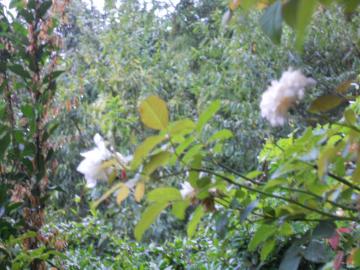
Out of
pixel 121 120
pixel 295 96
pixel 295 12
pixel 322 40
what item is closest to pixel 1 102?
pixel 295 96

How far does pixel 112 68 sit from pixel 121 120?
92 centimetres

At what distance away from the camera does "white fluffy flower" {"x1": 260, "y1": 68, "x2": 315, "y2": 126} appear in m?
0.73

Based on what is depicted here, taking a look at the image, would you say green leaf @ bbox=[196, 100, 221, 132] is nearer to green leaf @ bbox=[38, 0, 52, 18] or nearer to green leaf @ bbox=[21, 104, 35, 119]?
green leaf @ bbox=[21, 104, 35, 119]

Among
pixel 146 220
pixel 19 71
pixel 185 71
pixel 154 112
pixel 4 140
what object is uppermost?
pixel 185 71

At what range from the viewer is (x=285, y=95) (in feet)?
2.39

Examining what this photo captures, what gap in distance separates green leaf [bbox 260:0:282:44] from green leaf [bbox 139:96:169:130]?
21 cm

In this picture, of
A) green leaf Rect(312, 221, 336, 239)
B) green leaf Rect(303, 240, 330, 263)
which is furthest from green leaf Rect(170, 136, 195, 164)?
green leaf Rect(303, 240, 330, 263)

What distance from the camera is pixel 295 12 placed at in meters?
0.49

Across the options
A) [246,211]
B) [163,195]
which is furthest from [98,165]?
[246,211]

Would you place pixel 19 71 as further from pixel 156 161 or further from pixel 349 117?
pixel 349 117

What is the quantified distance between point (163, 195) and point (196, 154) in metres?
0.08

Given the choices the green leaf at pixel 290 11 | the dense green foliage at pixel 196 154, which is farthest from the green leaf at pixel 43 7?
the green leaf at pixel 290 11

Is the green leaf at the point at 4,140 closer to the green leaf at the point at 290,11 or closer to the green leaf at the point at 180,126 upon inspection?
the green leaf at the point at 180,126

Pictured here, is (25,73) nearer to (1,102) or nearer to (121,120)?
(1,102)
